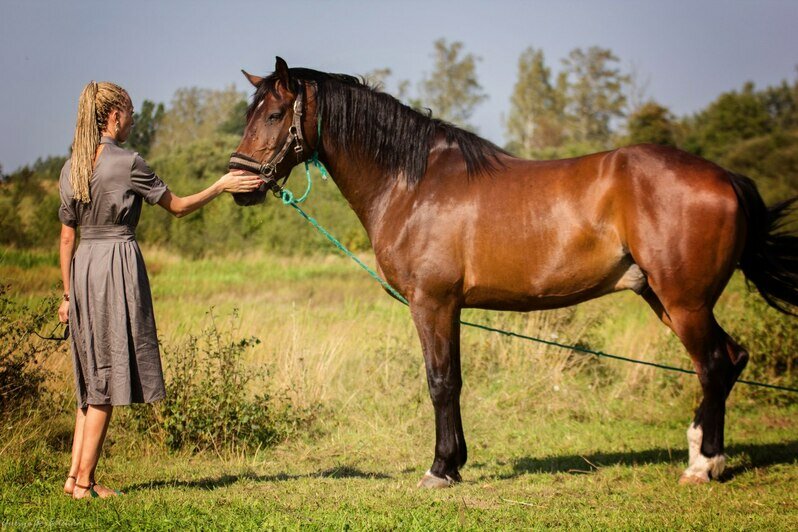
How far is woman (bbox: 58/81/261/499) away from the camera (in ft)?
13.3

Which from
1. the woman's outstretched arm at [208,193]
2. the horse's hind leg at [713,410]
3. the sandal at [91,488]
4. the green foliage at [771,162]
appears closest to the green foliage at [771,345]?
the horse's hind leg at [713,410]

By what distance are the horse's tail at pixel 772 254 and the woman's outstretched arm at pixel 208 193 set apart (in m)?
3.18

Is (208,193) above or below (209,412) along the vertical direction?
above

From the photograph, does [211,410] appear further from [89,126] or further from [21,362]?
[89,126]

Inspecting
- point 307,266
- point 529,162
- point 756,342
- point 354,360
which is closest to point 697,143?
point 307,266

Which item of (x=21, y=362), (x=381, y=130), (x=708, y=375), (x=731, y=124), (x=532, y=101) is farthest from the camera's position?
(x=532, y=101)

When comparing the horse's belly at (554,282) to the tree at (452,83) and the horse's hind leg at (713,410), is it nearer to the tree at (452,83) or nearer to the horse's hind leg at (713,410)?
the horse's hind leg at (713,410)

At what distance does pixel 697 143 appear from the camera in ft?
73.6

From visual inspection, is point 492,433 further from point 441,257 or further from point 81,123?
point 81,123

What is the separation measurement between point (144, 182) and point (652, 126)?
811 inches

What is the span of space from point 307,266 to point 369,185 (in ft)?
39.7

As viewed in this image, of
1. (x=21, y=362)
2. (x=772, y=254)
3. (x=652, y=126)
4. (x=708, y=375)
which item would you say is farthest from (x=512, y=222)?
(x=652, y=126)

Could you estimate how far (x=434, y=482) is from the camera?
4766 mm

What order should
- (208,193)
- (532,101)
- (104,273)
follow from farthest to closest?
(532,101)
(208,193)
(104,273)
